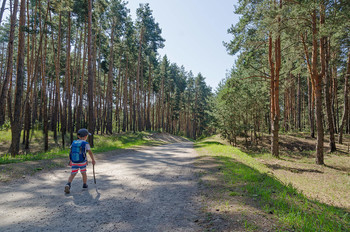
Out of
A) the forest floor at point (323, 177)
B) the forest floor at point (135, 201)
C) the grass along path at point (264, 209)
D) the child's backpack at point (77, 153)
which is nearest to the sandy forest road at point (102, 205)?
the forest floor at point (135, 201)

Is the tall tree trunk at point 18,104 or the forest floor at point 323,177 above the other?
the tall tree trunk at point 18,104

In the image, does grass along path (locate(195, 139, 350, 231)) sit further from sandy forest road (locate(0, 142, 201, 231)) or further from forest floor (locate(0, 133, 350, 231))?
sandy forest road (locate(0, 142, 201, 231))

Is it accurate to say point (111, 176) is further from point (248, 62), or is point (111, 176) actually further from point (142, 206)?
point (248, 62)

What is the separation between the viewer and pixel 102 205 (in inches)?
159

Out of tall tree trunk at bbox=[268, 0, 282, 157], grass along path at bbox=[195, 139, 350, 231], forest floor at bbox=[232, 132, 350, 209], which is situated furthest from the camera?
tall tree trunk at bbox=[268, 0, 282, 157]

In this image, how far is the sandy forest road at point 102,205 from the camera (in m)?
3.21

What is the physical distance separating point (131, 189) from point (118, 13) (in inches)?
1094

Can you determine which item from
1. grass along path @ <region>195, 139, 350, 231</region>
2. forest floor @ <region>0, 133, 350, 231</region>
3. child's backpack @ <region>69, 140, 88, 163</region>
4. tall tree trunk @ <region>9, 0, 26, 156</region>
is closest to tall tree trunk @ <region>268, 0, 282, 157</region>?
forest floor @ <region>0, 133, 350, 231</region>

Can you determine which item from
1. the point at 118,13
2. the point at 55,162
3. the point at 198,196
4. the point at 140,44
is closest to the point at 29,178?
the point at 55,162

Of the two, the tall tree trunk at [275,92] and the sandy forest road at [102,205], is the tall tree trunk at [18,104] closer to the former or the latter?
the sandy forest road at [102,205]

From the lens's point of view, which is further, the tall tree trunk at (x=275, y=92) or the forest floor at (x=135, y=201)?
the tall tree trunk at (x=275, y=92)

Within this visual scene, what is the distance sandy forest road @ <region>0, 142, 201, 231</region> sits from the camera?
3213 millimetres

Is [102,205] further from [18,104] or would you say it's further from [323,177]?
[18,104]

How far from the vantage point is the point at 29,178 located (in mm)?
6094
